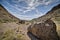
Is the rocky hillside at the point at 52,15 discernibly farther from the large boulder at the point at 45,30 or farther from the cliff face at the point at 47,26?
the large boulder at the point at 45,30

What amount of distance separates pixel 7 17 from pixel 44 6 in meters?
1.18

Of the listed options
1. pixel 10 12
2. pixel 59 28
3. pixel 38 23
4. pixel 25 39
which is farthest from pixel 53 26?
pixel 10 12

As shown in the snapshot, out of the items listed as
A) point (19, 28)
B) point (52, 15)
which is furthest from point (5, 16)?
point (52, 15)

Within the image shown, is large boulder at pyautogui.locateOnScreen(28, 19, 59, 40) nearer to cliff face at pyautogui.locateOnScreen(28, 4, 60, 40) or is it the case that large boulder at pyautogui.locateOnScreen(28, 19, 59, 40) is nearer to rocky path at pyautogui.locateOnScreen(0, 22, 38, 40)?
cliff face at pyautogui.locateOnScreen(28, 4, 60, 40)

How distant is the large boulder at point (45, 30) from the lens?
3736 mm

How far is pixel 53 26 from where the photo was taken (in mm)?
3824

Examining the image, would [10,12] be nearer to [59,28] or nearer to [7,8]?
[7,8]

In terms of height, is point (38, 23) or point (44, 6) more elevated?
point (44, 6)

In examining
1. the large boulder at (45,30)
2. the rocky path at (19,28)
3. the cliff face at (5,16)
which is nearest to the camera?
the large boulder at (45,30)

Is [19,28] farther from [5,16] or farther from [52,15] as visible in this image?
[52,15]

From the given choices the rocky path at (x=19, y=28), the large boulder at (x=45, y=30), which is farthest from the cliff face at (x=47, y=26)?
the rocky path at (x=19, y=28)

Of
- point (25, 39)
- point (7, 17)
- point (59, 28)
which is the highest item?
point (7, 17)

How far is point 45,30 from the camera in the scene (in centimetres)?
383

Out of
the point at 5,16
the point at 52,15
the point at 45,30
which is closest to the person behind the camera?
the point at 45,30
